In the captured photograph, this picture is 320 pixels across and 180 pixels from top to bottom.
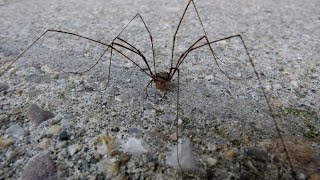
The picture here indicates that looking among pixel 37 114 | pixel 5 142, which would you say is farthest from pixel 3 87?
pixel 5 142

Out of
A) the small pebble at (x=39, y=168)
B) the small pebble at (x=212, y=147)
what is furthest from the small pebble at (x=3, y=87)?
the small pebble at (x=212, y=147)

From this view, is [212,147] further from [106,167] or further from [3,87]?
[3,87]

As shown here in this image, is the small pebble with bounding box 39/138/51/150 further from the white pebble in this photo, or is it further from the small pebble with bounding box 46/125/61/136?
the white pebble

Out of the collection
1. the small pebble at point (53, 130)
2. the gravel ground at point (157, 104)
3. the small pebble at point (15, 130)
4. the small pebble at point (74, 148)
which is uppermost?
the small pebble at point (15, 130)

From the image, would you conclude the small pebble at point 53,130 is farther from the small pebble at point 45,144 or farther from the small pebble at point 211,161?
the small pebble at point 211,161

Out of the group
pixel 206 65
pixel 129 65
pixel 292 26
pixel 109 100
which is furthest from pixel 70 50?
pixel 292 26

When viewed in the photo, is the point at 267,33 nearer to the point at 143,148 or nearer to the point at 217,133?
the point at 217,133

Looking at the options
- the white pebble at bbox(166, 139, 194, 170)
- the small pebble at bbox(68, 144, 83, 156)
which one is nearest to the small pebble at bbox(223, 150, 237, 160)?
the white pebble at bbox(166, 139, 194, 170)
